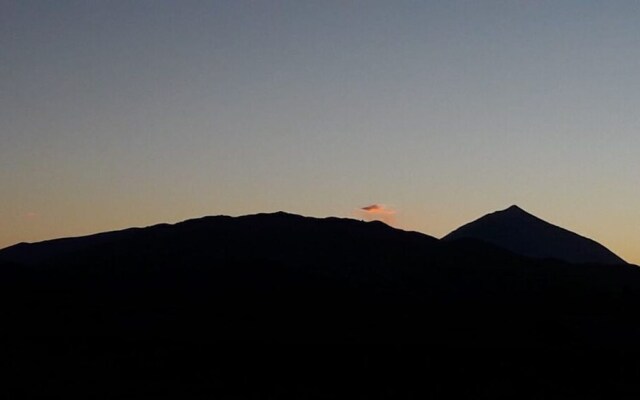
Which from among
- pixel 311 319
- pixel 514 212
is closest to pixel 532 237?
pixel 514 212

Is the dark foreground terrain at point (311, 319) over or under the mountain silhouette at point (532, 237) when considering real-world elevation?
under

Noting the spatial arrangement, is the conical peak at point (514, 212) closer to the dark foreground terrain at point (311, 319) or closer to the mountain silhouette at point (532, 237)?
the mountain silhouette at point (532, 237)

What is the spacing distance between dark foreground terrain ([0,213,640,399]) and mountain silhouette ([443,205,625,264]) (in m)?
29.4

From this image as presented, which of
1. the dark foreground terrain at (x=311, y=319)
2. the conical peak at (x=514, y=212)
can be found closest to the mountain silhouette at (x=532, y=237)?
the conical peak at (x=514, y=212)

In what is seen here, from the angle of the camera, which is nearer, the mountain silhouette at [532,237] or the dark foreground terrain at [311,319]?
the dark foreground terrain at [311,319]

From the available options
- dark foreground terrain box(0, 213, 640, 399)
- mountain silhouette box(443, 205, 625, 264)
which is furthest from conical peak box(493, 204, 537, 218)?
dark foreground terrain box(0, 213, 640, 399)

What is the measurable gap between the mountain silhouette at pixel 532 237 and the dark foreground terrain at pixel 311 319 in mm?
29438

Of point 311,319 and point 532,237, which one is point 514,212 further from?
point 311,319

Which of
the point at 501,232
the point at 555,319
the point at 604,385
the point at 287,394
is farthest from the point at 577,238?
the point at 287,394

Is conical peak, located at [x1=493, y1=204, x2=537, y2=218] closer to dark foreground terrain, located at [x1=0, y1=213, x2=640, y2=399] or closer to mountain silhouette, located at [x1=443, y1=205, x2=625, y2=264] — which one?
mountain silhouette, located at [x1=443, y1=205, x2=625, y2=264]

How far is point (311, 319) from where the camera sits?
161ft

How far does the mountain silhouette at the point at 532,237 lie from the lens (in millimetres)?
95812

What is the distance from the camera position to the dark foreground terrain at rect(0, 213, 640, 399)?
1636 inches

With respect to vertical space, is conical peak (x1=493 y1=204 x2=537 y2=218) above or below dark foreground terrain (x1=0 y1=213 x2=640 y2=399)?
above
